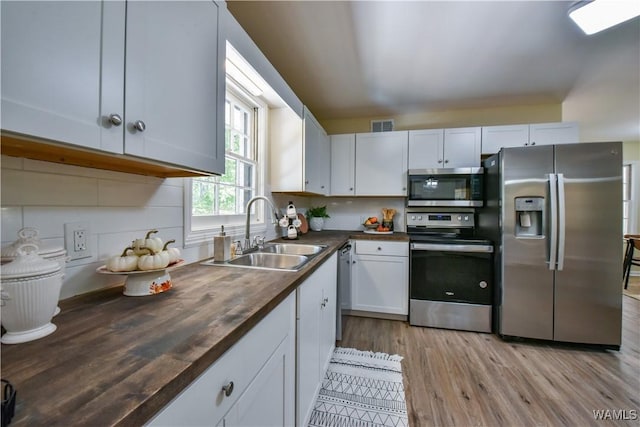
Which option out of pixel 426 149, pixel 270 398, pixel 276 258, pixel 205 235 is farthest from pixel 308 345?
pixel 426 149

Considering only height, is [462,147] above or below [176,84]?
above

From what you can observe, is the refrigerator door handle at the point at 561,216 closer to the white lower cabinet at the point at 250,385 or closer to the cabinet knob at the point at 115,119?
the white lower cabinet at the point at 250,385

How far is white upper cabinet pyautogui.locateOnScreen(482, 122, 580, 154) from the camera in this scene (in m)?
2.70

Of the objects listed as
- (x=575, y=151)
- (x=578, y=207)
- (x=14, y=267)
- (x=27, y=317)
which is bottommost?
(x=27, y=317)

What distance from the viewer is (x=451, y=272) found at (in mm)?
2514

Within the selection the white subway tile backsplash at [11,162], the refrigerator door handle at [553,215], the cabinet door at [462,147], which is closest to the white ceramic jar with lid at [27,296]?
the white subway tile backsplash at [11,162]

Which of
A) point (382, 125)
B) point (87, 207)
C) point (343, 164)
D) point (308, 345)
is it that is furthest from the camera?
point (382, 125)

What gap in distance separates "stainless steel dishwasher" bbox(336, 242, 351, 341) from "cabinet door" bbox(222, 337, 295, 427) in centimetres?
112

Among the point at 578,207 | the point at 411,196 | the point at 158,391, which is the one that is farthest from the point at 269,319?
the point at 578,207

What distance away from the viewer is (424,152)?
2.95 meters

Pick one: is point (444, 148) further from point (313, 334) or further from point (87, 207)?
point (87, 207)

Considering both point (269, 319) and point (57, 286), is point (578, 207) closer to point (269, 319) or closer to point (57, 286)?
point (269, 319)

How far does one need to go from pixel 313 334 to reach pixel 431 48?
2.20m

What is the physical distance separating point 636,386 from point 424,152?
94.0 inches
